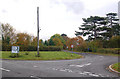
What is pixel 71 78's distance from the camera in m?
7.74

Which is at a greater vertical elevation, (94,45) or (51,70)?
(94,45)

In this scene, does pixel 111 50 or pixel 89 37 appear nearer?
pixel 111 50

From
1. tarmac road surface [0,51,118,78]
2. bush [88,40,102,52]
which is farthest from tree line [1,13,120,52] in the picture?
tarmac road surface [0,51,118,78]

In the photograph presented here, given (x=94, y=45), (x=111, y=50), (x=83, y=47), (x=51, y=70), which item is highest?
(x=94, y=45)

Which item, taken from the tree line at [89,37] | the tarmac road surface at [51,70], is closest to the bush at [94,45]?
the tree line at [89,37]

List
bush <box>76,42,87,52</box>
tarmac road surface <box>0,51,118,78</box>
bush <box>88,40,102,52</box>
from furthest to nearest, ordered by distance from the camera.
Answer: bush <box>76,42,87,52</box>
bush <box>88,40,102,52</box>
tarmac road surface <box>0,51,118,78</box>

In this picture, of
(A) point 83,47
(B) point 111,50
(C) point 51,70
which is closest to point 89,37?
(A) point 83,47

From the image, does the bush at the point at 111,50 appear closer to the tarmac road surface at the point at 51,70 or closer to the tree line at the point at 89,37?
the tree line at the point at 89,37

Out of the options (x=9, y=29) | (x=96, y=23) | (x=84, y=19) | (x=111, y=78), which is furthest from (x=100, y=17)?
(x=111, y=78)

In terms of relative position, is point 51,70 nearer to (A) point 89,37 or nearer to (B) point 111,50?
(B) point 111,50

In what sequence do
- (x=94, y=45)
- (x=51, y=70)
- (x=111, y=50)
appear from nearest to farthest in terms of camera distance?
(x=51, y=70)
(x=111, y=50)
(x=94, y=45)

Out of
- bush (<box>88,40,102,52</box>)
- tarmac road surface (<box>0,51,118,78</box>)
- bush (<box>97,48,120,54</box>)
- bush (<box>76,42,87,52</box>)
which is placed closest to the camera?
tarmac road surface (<box>0,51,118,78</box>)

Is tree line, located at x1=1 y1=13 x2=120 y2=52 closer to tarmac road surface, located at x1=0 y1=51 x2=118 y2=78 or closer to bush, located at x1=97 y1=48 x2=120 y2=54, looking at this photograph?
bush, located at x1=97 y1=48 x2=120 y2=54

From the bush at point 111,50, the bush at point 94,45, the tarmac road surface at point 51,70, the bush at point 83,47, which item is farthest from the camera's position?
the bush at point 83,47
